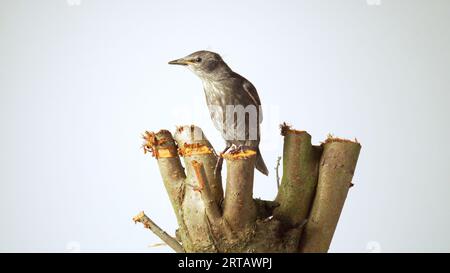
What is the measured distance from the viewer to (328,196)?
2.15m

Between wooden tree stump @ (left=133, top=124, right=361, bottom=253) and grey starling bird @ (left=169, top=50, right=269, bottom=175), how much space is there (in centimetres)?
15

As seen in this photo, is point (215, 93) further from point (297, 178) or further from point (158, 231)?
point (158, 231)

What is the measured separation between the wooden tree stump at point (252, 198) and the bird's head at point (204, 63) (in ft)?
0.88

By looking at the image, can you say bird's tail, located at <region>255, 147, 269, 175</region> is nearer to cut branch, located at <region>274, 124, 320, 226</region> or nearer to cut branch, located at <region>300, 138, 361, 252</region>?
cut branch, located at <region>274, 124, 320, 226</region>

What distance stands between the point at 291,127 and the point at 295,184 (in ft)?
0.74

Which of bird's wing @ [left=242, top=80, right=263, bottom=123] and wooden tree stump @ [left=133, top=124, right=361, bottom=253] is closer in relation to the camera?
wooden tree stump @ [left=133, top=124, right=361, bottom=253]

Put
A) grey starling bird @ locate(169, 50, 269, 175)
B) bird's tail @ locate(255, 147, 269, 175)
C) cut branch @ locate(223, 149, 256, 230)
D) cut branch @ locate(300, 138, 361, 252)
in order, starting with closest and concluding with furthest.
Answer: cut branch @ locate(223, 149, 256, 230), cut branch @ locate(300, 138, 361, 252), grey starling bird @ locate(169, 50, 269, 175), bird's tail @ locate(255, 147, 269, 175)

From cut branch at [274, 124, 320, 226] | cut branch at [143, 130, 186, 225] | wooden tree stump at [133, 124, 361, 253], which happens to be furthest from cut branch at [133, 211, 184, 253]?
cut branch at [274, 124, 320, 226]

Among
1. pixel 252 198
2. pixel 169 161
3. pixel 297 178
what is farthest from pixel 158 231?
pixel 297 178

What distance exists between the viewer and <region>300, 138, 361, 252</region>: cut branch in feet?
7.06

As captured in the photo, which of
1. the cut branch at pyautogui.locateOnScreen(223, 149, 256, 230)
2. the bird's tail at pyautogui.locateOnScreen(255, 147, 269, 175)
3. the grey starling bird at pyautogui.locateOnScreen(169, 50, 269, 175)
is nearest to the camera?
the cut branch at pyautogui.locateOnScreen(223, 149, 256, 230)

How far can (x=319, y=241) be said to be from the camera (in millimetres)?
2150

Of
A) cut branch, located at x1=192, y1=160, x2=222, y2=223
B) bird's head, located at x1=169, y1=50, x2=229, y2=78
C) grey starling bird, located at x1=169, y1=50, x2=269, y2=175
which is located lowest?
cut branch, located at x1=192, y1=160, x2=222, y2=223
